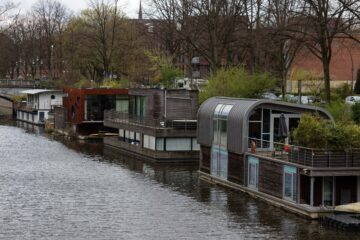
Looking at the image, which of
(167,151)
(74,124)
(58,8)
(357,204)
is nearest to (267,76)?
(167,151)

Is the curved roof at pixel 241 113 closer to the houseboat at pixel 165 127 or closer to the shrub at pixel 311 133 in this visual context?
the shrub at pixel 311 133

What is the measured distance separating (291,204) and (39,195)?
13912 mm

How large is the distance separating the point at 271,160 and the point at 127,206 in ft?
24.5

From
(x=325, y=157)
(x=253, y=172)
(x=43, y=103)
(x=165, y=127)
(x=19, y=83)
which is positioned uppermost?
(x=19, y=83)

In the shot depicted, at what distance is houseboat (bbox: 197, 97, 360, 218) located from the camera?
3434 centimetres

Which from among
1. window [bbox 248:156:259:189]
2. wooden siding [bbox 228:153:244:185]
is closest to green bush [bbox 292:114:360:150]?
window [bbox 248:156:259:189]

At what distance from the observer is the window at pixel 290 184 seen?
116 feet

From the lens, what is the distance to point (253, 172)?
4041 cm

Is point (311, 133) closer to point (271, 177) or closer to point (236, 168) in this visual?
point (271, 177)

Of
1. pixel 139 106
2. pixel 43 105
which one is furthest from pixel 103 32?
pixel 139 106

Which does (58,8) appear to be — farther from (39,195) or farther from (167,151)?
(39,195)

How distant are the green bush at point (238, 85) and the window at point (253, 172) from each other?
20.8 m

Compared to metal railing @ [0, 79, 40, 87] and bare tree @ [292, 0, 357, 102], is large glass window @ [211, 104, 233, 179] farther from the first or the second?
metal railing @ [0, 79, 40, 87]

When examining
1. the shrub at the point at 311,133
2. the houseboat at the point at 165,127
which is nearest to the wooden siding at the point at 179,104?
the houseboat at the point at 165,127
